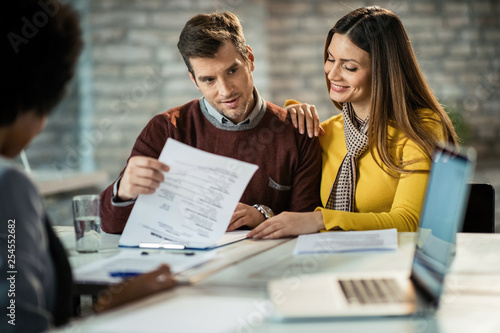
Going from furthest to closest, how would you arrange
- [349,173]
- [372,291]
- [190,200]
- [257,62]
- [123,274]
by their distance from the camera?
1. [257,62]
2. [349,173]
3. [190,200]
4. [123,274]
5. [372,291]

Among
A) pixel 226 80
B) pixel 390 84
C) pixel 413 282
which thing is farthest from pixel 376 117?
pixel 413 282

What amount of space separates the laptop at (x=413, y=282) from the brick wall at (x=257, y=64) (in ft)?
9.38

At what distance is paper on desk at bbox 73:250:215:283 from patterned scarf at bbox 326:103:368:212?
624mm

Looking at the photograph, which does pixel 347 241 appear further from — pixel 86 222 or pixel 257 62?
pixel 257 62

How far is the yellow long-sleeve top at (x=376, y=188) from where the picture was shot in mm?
1547

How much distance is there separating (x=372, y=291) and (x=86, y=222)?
0.75 m

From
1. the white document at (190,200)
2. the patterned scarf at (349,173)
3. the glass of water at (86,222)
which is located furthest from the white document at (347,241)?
the glass of water at (86,222)

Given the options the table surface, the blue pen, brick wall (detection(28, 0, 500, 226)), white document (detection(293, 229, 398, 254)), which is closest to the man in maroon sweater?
white document (detection(293, 229, 398, 254))

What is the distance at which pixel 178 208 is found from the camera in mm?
1356

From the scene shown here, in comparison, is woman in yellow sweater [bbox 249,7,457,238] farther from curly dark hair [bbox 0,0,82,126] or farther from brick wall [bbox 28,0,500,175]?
brick wall [bbox 28,0,500,175]

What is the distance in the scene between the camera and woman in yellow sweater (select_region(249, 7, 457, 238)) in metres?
1.73

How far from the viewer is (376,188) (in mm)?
1767

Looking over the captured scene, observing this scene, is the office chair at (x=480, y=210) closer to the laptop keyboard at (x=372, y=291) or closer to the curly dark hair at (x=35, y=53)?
the laptop keyboard at (x=372, y=291)

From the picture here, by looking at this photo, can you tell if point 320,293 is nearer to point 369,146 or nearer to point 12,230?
point 12,230
